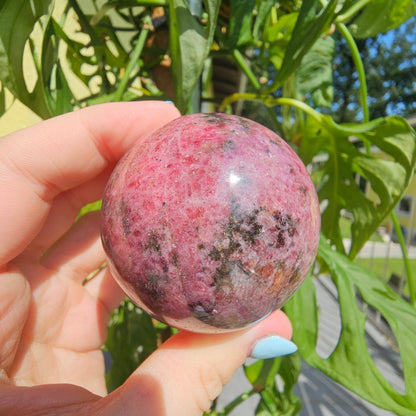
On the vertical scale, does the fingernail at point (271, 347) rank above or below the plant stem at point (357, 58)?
below

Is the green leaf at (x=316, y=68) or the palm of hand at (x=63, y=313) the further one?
the green leaf at (x=316, y=68)

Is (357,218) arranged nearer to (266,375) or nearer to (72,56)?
(266,375)

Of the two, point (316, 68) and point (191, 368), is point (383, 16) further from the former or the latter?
point (191, 368)

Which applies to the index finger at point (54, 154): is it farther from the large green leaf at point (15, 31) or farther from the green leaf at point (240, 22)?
the green leaf at point (240, 22)

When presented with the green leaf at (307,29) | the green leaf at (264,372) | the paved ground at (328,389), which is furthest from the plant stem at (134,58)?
the paved ground at (328,389)

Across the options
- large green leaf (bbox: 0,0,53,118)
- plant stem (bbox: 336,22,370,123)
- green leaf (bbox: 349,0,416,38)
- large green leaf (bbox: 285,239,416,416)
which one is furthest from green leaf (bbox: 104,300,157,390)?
green leaf (bbox: 349,0,416,38)
